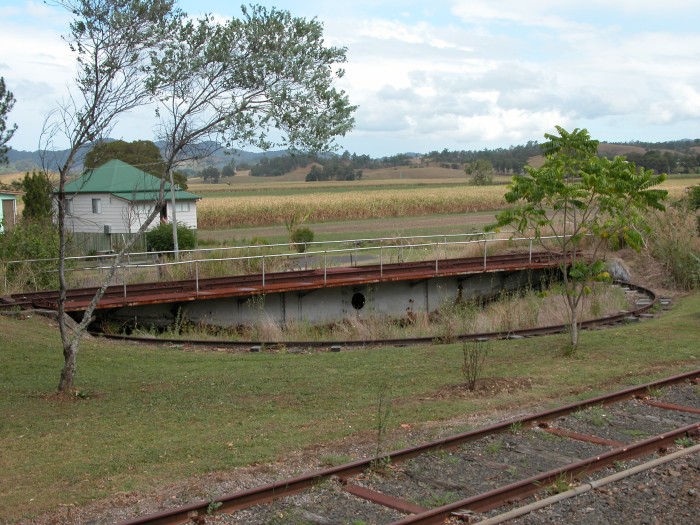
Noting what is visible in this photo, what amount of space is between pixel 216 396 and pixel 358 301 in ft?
52.7

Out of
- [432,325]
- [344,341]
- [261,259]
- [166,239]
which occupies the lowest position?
[432,325]

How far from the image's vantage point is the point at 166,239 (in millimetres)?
38812

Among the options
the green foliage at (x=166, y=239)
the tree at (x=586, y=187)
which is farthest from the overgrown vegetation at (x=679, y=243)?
the green foliage at (x=166, y=239)

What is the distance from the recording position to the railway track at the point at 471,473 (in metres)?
7.39

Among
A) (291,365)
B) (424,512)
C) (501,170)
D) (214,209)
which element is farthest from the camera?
(501,170)

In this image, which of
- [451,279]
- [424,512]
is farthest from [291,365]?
[451,279]

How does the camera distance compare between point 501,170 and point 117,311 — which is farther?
point 501,170

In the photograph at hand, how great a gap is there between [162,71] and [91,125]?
130cm

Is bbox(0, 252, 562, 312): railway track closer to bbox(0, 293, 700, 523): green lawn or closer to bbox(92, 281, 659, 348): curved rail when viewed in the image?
bbox(92, 281, 659, 348): curved rail

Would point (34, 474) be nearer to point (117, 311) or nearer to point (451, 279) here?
point (117, 311)

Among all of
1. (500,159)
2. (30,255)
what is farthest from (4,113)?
(500,159)

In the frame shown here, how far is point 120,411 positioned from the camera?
11914 millimetres

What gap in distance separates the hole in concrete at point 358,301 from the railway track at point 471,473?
57.0ft

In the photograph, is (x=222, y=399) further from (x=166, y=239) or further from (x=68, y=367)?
(x=166, y=239)
